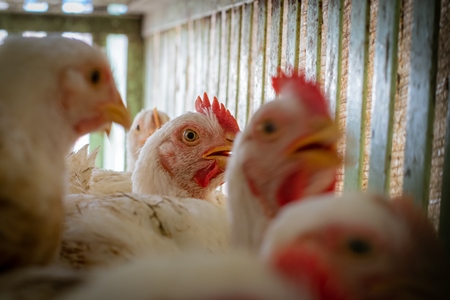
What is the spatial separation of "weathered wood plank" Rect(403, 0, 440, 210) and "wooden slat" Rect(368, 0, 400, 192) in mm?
130

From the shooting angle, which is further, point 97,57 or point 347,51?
point 347,51

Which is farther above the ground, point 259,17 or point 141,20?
point 141,20

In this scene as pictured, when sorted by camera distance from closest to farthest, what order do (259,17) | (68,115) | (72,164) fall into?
(68,115) → (72,164) → (259,17)

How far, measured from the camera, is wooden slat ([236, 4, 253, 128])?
3.95 metres

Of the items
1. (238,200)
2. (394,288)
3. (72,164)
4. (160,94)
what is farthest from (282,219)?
(160,94)

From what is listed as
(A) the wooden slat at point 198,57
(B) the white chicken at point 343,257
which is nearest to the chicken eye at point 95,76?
(B) the white chicken at point 343,257

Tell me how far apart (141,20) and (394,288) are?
219 inches

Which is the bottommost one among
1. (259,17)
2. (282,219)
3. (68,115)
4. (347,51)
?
(282,219)

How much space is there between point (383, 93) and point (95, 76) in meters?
1.16

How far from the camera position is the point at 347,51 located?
2.82 m

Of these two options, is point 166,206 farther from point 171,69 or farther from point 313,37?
point 171,69

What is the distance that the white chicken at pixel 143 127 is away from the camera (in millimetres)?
4809

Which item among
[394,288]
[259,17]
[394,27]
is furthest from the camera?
[259,17]

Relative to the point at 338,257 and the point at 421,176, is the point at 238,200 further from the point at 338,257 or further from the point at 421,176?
the point at 421,176
